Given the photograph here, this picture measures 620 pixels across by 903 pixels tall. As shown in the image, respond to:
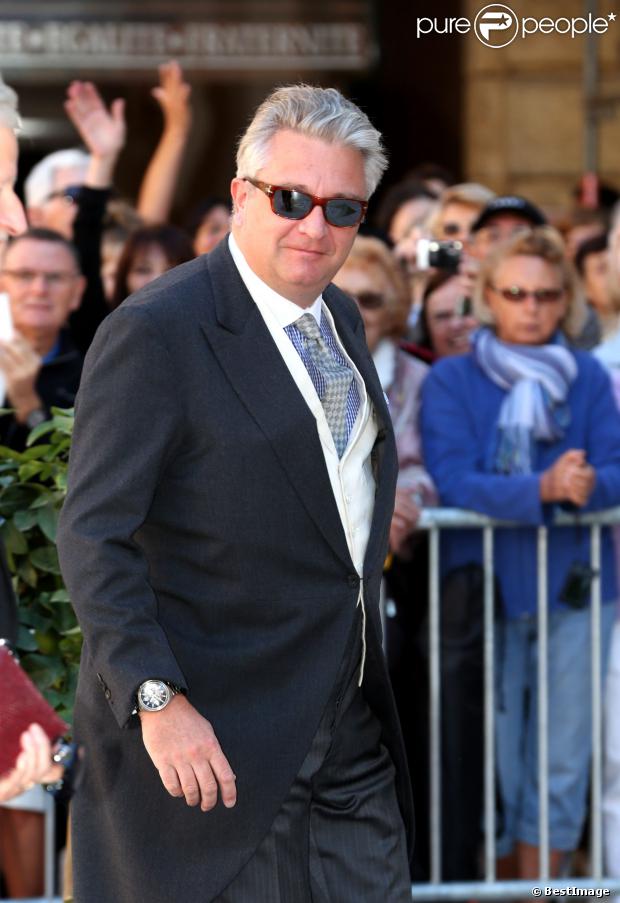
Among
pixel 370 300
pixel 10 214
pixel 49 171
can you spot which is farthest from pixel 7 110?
pixel 49 171

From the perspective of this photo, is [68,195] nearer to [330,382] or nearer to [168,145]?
[168,145]

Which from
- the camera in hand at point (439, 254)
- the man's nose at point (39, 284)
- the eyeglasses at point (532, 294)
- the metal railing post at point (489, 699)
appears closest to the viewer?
the metal railing post at point (489, 699)

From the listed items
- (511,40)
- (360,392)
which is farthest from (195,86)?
(360,392)

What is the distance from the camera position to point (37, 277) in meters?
5.73

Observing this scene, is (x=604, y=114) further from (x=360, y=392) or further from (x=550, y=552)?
(x=360, y=392)

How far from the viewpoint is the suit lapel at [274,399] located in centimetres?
296

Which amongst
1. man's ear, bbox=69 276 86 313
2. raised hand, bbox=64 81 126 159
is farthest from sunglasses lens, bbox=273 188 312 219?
raised hand, bbox=64 81 126 159

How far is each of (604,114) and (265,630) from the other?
8.51 m

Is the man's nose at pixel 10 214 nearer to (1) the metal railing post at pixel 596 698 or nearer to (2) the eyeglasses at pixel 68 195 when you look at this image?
(1) the metal railing post at pixel 596 698

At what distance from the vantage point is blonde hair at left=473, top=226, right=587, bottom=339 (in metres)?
5.31

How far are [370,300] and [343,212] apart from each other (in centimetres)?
224

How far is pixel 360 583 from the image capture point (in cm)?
309

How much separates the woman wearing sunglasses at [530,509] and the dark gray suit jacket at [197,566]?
1.82 meters

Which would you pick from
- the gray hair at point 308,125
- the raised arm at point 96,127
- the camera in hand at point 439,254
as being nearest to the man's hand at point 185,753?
the gray hair at point 308,125
